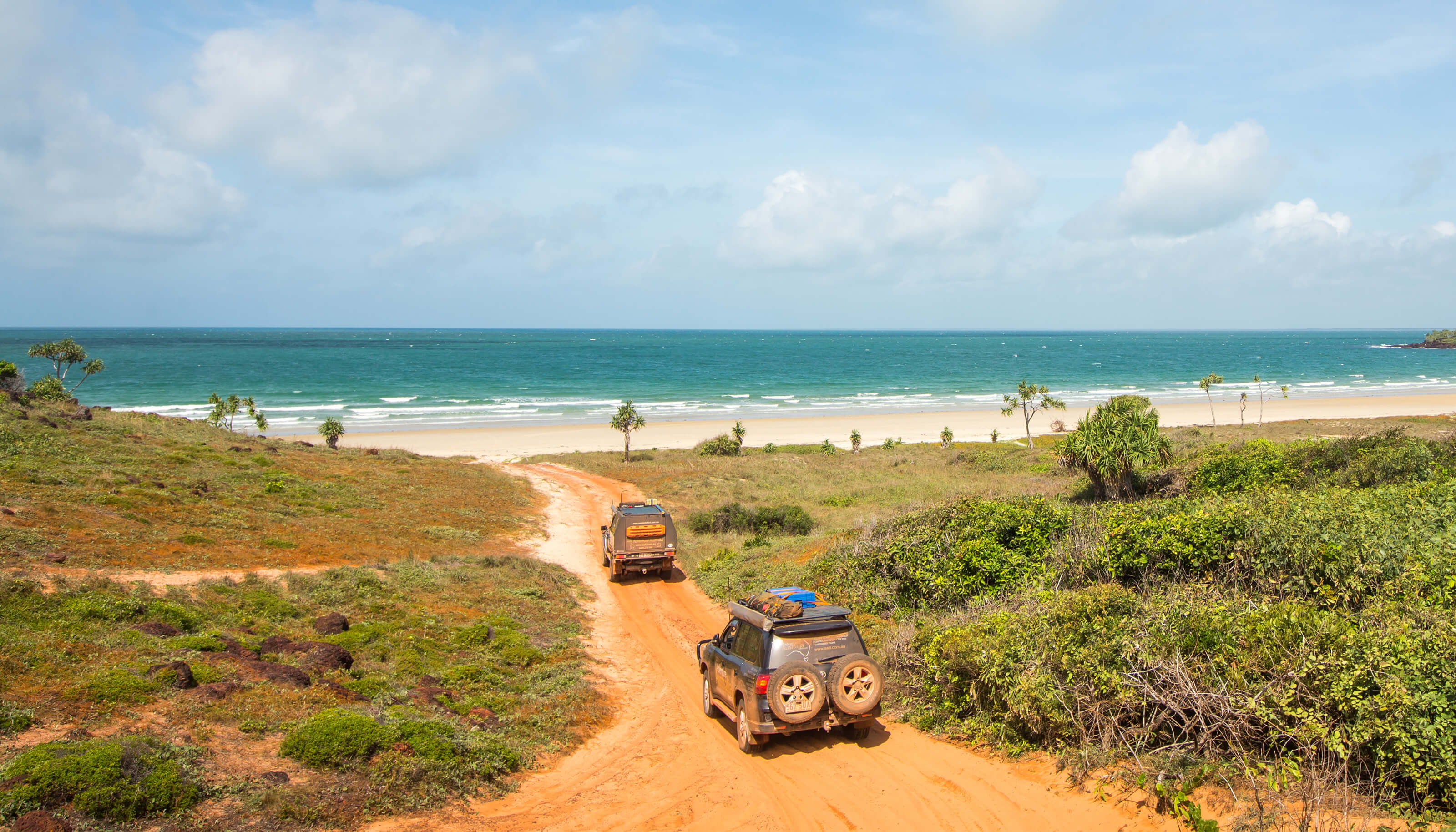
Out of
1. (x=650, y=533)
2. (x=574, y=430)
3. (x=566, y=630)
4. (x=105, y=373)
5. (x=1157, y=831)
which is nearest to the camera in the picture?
(x=1157, y=831)

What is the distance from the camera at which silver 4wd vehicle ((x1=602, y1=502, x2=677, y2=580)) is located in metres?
20.0

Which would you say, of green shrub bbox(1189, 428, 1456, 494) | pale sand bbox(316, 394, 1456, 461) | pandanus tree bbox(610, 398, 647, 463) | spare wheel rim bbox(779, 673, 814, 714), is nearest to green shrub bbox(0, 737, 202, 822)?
spare wheel rim bbox(779, 673, 814, 714)

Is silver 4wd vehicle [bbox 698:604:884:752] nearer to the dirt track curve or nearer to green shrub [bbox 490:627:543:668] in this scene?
the dirt track curve

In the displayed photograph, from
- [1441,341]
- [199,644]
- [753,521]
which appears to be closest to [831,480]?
[753,521]

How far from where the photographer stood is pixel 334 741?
8898 mm

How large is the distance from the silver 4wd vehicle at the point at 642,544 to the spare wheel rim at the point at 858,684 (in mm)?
10591

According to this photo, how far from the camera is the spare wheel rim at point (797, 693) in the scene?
31.7 feet

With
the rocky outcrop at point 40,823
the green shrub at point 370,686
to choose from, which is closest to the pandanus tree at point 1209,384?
the green shrub at point 370,686

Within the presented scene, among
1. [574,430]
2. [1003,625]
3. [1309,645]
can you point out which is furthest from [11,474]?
[574,430]

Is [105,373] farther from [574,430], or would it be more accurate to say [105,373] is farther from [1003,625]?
[1003,625]

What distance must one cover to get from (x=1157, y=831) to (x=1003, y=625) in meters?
3.17

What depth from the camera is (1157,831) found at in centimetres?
735

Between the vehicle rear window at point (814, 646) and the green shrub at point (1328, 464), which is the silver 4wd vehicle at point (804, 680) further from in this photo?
the green shrub at point (1328, 464)

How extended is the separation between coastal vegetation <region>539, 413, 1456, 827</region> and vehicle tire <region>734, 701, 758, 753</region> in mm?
2240
